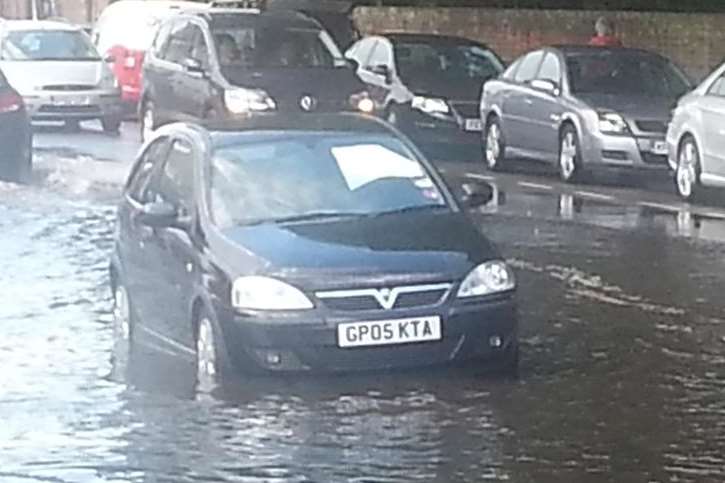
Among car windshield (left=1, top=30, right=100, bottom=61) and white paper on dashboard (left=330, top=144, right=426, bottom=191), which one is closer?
white paper on dashboard (left=330, top=144, right=426, bottom=191)

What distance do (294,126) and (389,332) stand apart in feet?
6.25

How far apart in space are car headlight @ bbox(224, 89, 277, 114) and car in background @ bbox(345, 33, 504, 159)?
325 centimetres

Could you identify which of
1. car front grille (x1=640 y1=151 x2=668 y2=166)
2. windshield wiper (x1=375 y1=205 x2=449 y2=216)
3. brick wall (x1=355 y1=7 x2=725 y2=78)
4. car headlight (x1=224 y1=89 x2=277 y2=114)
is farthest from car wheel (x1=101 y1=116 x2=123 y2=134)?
windshield wiper (x1=375 y1=205 x2=449 y2=216)

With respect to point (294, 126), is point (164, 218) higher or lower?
lower

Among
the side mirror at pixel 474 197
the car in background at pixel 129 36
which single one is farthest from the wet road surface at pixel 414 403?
the car in background at pixel 129 36

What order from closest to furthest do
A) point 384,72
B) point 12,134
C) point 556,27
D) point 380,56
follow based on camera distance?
point 12,134 < point 384,72 < point 380,56 < point 556,27

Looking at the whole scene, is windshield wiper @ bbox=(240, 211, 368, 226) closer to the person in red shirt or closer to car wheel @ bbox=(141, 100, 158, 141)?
the person in red shirt

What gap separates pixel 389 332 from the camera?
1096cm

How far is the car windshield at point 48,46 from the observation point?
33.9 metres

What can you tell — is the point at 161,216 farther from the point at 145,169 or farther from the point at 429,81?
the point at 429,81

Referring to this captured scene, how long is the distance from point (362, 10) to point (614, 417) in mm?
31512

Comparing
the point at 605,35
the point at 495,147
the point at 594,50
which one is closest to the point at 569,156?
the point at 594,50

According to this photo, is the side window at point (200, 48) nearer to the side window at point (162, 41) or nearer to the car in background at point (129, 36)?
the side window at point (162, 41)

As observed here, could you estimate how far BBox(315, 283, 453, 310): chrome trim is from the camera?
35.8ft
